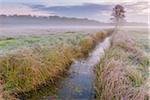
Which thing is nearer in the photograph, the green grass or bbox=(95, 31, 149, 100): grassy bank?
bbox=(95, 31, 149, 100): grassy bank

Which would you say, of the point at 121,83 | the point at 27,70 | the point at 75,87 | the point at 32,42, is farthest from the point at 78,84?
the point at 32,42

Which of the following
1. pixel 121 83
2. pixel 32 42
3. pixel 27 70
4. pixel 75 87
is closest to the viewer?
pixel 121 83

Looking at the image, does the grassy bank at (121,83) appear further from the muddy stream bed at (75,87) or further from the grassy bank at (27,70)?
the grassy bank at (27,70)

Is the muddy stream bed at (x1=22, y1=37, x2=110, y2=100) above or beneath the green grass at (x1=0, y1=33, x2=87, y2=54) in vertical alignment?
beneath

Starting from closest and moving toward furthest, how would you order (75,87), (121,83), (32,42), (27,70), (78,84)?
(121,83), (27,70), (75,87), (78,84), (32,42)

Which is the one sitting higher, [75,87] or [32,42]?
[32,42]

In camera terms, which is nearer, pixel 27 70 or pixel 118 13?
pixel 27 70

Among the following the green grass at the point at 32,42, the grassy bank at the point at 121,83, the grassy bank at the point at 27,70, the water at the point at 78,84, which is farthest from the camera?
the green grass at the point at 32,42

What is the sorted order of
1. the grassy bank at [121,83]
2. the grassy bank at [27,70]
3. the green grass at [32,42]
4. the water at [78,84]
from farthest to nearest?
the green grass at [32,42] < the water at [78,84] < the grassy bank at [27,70] < the grassy bank at [121,83]

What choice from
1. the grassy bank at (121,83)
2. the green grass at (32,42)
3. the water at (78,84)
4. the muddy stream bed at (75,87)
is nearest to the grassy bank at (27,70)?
the muddy stream bed at (75,87)

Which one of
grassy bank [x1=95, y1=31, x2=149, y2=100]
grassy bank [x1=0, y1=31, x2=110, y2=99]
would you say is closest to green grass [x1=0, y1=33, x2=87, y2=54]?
grassy bank [x1=0, y1=31, x2=110, y2=99]

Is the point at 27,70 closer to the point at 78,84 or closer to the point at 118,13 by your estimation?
the point at 78,84

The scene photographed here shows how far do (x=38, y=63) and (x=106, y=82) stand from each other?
2.47m

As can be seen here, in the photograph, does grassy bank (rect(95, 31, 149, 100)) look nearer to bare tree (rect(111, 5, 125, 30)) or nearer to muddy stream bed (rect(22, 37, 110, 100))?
muddy stream bed (rect(22, 37, 110, 100))
